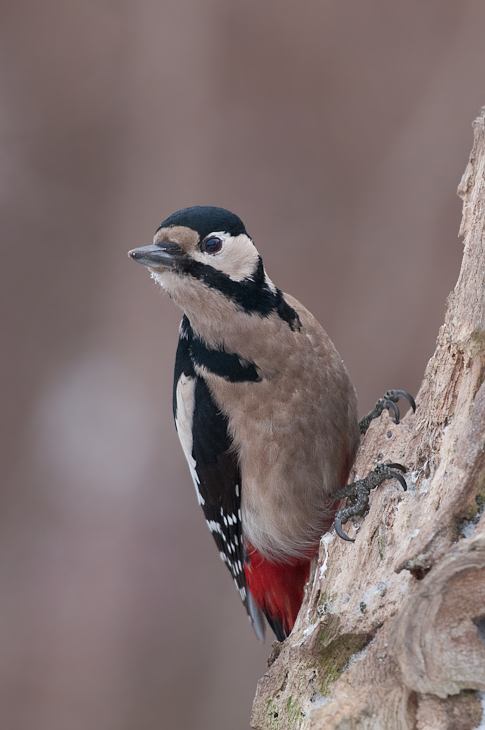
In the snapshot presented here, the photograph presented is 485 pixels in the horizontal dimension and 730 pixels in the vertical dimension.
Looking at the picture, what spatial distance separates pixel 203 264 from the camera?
1561 mm

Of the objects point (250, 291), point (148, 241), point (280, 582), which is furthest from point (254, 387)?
point (148, 241)

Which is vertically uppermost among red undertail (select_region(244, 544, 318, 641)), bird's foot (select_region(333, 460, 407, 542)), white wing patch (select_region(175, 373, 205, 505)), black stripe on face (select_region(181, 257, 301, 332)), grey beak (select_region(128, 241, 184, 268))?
grey beak (select_region(128, 241, 184, 268))

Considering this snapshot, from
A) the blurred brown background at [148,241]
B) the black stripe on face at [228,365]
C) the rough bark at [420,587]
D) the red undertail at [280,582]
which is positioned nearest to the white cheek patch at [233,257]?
the black stripe on face at [228,365]

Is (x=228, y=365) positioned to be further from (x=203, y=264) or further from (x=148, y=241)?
(x=148, y=241)

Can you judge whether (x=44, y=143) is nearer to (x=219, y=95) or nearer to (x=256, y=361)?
(x=219, y=95)

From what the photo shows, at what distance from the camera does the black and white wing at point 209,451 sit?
5.53 feet

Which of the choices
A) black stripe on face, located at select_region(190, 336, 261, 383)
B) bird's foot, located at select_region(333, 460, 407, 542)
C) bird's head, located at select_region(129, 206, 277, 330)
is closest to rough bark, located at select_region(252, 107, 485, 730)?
bird's foot, located at select_region(333, 460, 407, 542)

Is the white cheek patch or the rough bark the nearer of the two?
the rough bark

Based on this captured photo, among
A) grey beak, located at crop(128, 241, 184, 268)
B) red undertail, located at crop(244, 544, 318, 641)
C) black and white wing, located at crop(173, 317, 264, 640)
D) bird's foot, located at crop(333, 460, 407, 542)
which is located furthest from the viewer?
red undertail, located at crop(244, 544, 318, 641)

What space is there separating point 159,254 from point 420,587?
914mm

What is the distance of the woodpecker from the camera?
5.17 ft

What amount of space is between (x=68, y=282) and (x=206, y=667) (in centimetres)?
206

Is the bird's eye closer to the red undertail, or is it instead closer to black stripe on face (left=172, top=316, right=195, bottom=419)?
black stripe on face (left=172, top=316, right=195, bottom=419)

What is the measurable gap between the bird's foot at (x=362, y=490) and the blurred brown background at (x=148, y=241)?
1.92 metres
